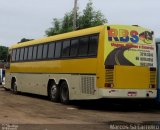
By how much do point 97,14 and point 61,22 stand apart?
12.7 feet

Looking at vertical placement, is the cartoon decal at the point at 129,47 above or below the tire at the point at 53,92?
above

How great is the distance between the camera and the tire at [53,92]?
72.2 ft

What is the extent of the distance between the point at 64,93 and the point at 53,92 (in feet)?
4.05

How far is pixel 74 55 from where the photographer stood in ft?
65.9

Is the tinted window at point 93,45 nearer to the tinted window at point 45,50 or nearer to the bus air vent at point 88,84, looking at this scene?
the bus air vent at point 88,84

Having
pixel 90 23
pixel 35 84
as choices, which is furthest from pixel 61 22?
pixel 35 84

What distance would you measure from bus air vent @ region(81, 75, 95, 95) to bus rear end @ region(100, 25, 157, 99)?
2.20ft

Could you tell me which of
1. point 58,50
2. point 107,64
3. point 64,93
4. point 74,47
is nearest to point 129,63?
point 107,64

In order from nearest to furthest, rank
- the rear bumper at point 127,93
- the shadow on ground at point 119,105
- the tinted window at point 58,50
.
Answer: the rear bumper at point 127,93
the shadow on ground at point 119,105
the tinted window at point 58,50

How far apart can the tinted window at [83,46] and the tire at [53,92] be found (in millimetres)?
2990

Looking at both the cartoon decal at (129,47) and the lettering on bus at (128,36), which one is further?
the lettering on bus at (128,36)

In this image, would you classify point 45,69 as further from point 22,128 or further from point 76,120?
point 22,128

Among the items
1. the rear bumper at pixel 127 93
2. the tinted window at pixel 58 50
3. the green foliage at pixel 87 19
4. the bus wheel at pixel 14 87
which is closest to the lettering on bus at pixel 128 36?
the rear bumper at pixel 127 93

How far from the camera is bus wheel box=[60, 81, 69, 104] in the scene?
20969 mm
